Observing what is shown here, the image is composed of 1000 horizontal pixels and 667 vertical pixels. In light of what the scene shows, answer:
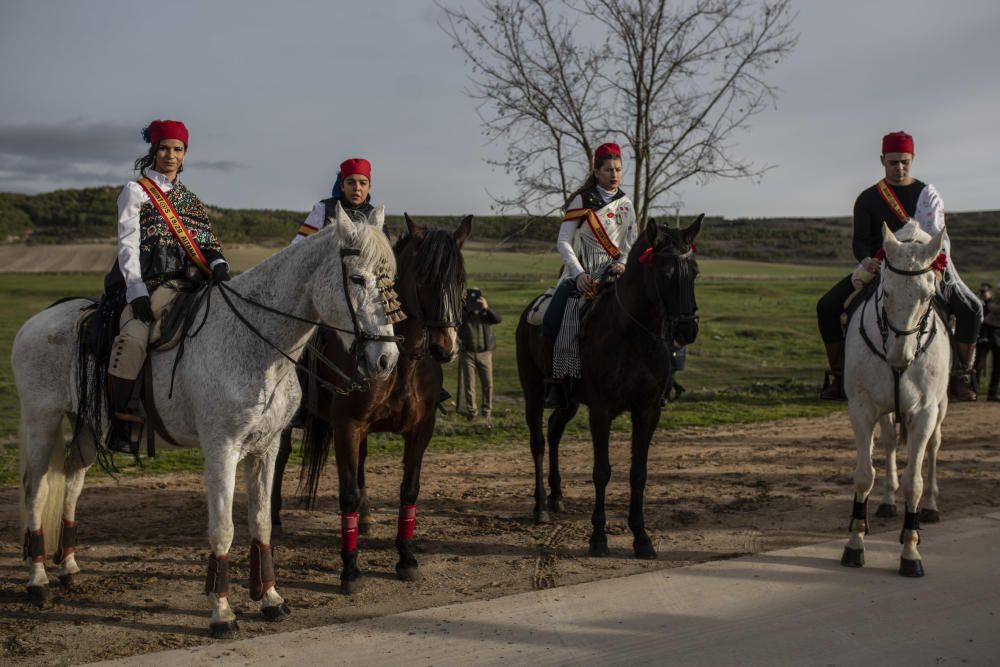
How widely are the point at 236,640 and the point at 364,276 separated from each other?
2.32 m

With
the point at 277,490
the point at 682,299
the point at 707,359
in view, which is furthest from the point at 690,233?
the point at 707,359

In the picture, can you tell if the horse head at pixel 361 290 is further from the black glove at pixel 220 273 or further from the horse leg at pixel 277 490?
the horse leg at pixel 277 490

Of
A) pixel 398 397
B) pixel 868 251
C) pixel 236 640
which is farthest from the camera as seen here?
pixel 868 251

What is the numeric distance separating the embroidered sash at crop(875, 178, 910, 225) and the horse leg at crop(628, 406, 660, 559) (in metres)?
2.76

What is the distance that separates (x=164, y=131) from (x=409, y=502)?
3.13 metres

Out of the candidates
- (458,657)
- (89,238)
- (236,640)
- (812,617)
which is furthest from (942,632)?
(89,238)

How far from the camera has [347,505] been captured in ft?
20.9

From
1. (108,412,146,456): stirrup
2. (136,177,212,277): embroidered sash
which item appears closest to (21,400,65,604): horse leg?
(108,412,146,456): stirrup

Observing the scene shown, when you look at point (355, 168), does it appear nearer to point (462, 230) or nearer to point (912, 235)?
point (462, 230)

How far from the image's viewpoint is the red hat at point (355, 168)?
24.4 feet

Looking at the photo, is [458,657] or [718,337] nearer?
[458,657]

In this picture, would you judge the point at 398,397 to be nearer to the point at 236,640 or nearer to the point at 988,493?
the point at 236,640

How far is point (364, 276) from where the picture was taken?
16.9 ft

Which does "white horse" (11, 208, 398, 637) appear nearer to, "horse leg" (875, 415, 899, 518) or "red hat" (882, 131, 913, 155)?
"red hat" (882, 131, 913, 155)
